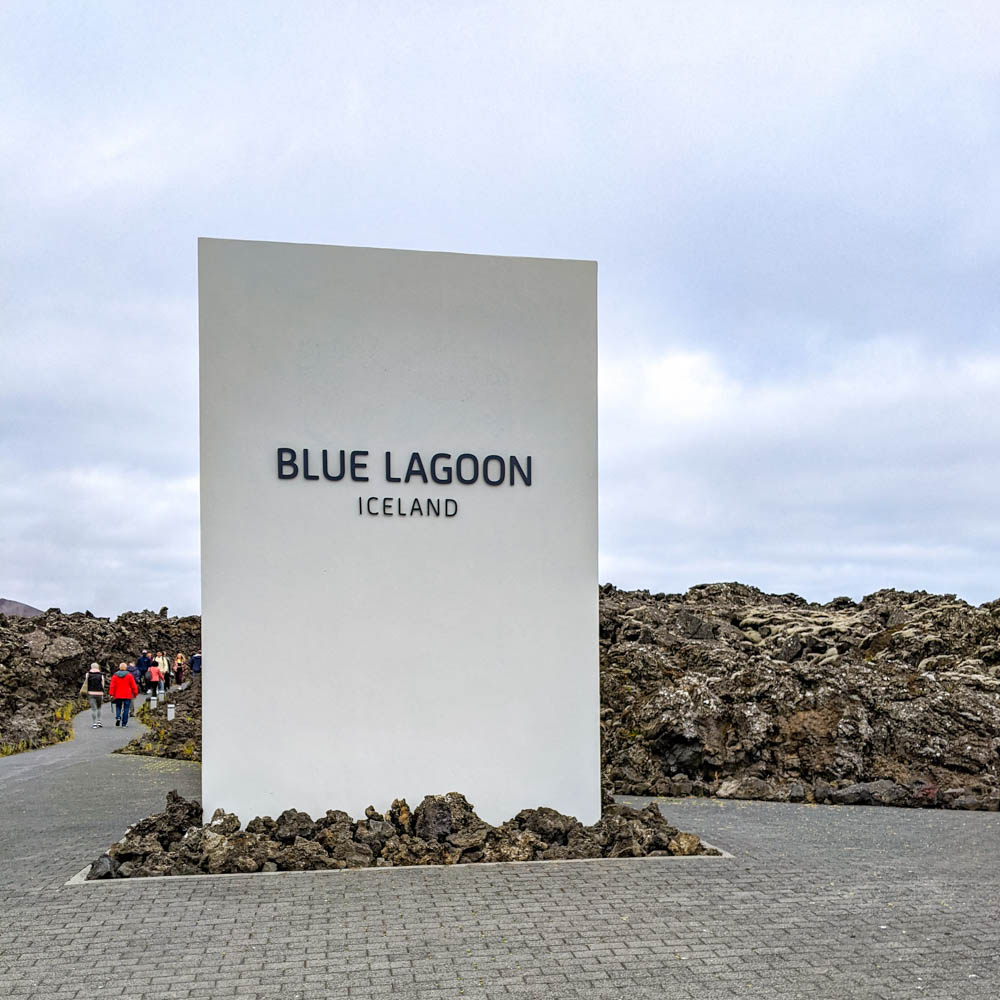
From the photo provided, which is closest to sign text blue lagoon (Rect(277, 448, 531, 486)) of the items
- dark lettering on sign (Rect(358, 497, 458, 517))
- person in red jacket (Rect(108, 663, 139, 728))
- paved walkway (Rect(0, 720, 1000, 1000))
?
dark lettering on sign (Rect(358, 497, 458, 517))

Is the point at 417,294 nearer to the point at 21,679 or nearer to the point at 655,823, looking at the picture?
the point at 655,823

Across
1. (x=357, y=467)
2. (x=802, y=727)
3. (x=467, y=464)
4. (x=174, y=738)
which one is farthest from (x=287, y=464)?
(x=174, y=738)

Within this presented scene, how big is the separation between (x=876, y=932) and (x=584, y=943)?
199cm

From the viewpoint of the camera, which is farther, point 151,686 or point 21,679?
point 151,686

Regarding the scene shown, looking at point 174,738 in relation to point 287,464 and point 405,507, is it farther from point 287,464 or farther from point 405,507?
point 405,507

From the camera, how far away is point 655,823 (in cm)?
987

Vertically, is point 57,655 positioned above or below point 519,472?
below

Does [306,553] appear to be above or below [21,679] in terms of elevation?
above

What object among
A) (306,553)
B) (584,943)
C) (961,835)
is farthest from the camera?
(961,835)

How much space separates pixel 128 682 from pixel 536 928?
20.3 metres

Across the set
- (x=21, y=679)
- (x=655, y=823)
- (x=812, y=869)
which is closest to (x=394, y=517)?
(x=655, y=823)

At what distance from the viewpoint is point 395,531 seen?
9672 millimetres

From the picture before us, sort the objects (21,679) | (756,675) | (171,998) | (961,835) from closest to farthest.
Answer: (171,998)
(961,835)
(756,675)
(21,679)

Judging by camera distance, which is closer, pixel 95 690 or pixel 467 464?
pixel 467 464
